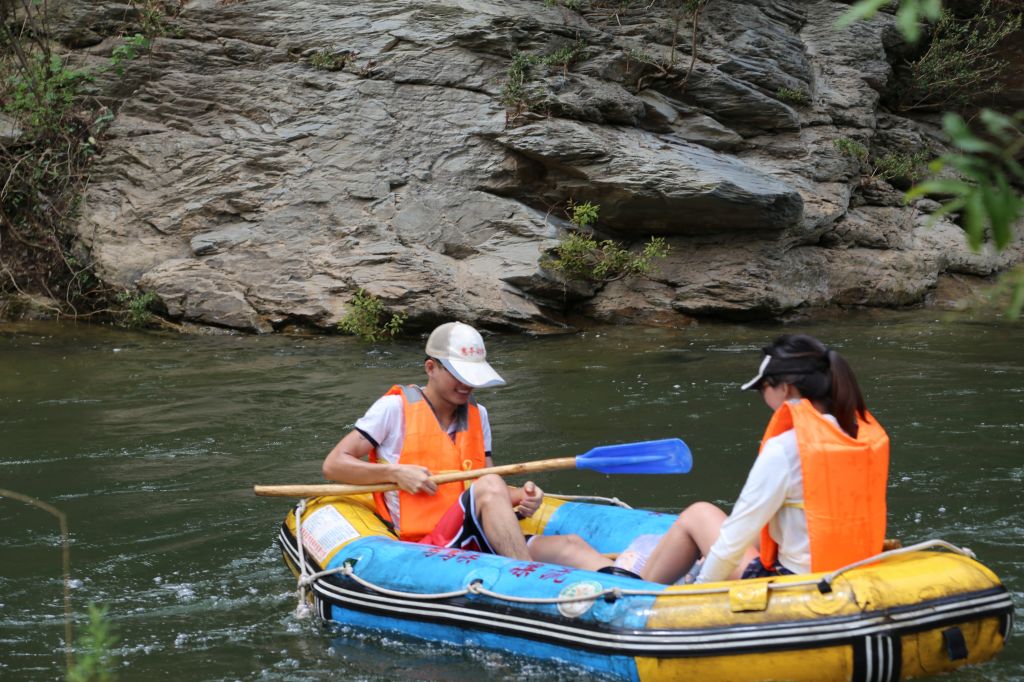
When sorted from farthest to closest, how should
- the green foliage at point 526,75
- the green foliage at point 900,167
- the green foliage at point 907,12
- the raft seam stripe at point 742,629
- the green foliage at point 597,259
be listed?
the green foliage at point 900,167 < the green foliage at point 526,75 < the green foliage at point 597,259 < the raft seam stripe at point 742,629 < the green foliage at point 907,12

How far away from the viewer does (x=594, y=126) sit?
10.6 meters

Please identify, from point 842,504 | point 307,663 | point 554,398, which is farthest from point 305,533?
point 554,398

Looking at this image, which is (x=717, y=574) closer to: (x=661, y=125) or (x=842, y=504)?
(x=842, y=504)

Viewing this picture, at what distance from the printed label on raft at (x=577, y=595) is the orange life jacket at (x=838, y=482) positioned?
68 cm

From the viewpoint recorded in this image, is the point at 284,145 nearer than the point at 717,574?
No

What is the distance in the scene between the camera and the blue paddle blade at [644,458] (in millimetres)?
3902

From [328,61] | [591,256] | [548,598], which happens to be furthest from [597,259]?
[548,598]

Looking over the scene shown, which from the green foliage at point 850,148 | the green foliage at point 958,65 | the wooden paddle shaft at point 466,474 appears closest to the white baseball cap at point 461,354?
the wooden paddle shaft at point 466,474

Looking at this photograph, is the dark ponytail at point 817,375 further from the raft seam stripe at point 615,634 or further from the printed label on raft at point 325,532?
the printed label on raft at point 325,532

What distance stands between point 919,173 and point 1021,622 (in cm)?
930

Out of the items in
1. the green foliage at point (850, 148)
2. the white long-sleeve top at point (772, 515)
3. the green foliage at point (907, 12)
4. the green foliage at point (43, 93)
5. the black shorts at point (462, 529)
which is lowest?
the black shorts at point (462, 529)

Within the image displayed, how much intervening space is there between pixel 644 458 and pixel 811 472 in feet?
3.38

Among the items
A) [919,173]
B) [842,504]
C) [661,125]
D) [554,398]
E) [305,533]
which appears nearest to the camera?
[842,504]

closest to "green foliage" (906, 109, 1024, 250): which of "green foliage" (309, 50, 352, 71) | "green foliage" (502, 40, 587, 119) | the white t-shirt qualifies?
the white t-shirt
